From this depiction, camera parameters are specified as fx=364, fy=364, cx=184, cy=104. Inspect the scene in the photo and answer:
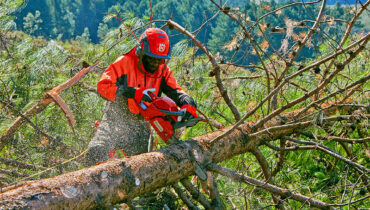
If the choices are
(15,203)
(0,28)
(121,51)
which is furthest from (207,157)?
(0,28)

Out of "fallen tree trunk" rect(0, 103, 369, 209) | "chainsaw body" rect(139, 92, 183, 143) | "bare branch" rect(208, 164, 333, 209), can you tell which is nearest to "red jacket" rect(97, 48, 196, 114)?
"chainsaw body" rect(139, 92, 183, 143)

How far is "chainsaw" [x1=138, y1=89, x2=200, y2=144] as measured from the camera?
3.16 meters

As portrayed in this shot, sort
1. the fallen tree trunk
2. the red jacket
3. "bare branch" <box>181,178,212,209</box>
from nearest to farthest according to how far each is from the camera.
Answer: the fallen tree trunk → "bare branch" <box>181,178,212,209</box> → the red jacket

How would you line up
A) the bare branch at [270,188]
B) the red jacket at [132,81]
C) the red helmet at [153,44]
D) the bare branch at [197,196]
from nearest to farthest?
the bare branch at [197,196] < the bare branch at [270,188] < the red jacket at [132,81] < the red helmet at [153,44]

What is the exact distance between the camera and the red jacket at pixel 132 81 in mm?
3340

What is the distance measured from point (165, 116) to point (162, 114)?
111mm

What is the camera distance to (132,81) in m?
3.60

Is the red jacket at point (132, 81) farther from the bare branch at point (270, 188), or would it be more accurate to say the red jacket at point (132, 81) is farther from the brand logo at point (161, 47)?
the bare branch at point (270, 188)

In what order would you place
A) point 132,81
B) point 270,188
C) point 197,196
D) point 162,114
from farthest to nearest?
point 132,81 → point 162,114 → point 270,188 → point 197,196

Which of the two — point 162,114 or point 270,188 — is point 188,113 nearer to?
point 162,114

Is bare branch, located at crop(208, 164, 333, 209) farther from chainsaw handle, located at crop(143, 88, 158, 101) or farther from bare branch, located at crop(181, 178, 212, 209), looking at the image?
chainsaw handle, located at crop(143, 88, 158, 101)

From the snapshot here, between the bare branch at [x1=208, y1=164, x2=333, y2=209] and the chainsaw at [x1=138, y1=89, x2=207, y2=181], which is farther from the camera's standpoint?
the chainsaw at [x1=138, y1=89, x2=207, y2=181]

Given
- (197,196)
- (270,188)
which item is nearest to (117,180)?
(197,196)

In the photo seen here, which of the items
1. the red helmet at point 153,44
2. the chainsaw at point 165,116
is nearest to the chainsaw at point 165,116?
the chainsaw at point 165,116
